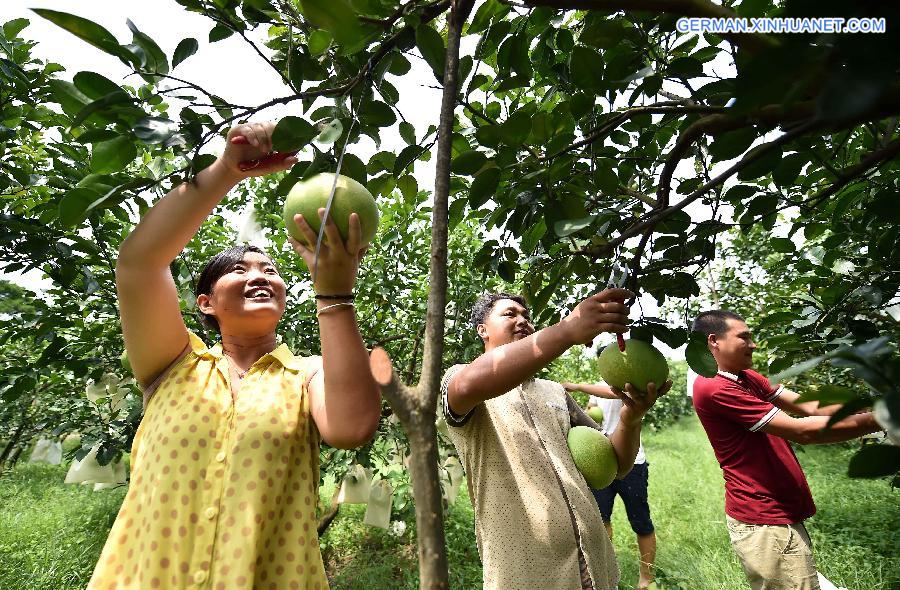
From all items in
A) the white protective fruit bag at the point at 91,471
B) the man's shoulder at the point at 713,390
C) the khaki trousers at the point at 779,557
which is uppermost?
the white protective fruit bag at the point at 91,471

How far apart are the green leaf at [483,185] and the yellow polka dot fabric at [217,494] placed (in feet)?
2.15

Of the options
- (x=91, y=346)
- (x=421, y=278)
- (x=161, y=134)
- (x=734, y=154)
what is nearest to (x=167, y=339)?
(x=161, y=134)

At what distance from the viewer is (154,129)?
0.87 meters

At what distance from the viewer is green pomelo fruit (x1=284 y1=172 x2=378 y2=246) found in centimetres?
91

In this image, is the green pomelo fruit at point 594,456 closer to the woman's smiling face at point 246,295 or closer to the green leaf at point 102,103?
the woman's smiling face at point 246,295

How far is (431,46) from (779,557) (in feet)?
8.81

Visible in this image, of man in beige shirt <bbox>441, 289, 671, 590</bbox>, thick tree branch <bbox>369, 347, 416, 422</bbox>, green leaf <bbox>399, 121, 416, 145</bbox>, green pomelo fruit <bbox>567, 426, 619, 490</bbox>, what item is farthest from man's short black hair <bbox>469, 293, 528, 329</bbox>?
thick tree branch <bbox>369, 347, 416, 422</bbox>

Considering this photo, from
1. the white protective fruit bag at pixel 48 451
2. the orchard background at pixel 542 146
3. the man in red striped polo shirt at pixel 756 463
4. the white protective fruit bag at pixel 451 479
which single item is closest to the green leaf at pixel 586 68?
the orchard background at pixel 542 146

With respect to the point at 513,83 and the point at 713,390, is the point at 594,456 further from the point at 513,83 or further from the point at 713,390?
the point at 513,83

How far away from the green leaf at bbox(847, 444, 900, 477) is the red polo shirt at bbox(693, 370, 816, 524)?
2.02 meters

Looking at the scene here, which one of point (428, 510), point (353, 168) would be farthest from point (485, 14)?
point (428, 510)

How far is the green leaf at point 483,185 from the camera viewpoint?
1200 millimetres

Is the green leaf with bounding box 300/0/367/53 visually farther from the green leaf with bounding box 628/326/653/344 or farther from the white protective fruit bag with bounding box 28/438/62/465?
the white protective fruit bag with bounding box 28/438/62/465

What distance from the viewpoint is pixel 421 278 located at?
4.08m
